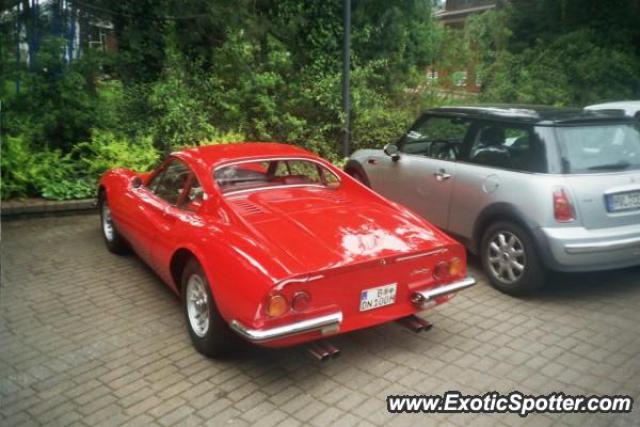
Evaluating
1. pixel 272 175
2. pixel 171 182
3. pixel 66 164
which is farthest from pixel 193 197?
pixel 66 164

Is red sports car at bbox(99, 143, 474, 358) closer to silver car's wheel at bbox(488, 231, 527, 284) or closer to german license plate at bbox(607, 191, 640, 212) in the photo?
silver car's wheel at bbox(488, 231, 527, 284)

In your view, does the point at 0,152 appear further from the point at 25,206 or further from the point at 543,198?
the point at 543,198

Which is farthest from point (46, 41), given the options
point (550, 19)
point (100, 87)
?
point (550, 19)

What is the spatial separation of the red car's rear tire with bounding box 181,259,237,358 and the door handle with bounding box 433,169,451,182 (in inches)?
117

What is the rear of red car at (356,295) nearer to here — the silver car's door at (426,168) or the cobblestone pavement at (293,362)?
the cobblestone pavement at (293,362)

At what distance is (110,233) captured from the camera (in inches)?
249

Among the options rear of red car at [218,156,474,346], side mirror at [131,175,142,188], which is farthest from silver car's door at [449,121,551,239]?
side mirror at [131,175,142,188]

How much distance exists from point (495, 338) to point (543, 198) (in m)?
1.33

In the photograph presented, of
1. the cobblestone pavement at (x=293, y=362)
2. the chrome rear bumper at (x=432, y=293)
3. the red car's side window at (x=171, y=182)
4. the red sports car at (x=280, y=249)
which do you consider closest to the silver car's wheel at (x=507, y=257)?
the cobblestone pavement at (x=293, y=362)

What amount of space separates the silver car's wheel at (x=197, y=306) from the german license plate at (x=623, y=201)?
3489mm

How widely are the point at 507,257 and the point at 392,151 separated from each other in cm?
201

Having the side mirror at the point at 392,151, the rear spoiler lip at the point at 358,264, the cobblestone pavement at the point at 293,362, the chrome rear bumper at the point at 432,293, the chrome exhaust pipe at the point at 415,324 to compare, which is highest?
the side mirror at the point at 392,151

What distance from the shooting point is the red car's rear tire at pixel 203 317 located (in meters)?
3.84

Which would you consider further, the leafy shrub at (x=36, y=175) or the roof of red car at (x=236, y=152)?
the leafy shrub at (x=36, y=175)
